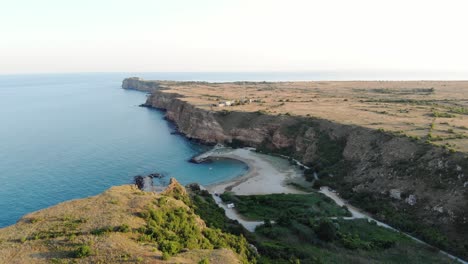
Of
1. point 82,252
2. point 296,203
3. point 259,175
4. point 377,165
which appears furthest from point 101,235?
point 377,165

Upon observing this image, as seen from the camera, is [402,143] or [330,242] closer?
[330,242]

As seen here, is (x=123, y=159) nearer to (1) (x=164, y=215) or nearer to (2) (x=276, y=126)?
(2) (x=276, y=126)

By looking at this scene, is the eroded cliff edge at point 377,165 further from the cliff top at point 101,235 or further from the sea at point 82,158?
the cliff top at point 101,235

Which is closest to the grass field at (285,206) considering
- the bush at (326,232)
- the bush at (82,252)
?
the bush at (326,232)

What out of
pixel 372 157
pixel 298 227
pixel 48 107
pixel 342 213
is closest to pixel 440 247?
→ pixel 342 213

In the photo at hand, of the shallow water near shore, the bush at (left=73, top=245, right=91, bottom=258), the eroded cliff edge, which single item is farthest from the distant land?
the shallow water near shore

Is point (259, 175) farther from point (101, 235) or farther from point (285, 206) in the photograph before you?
point (101, 235)
